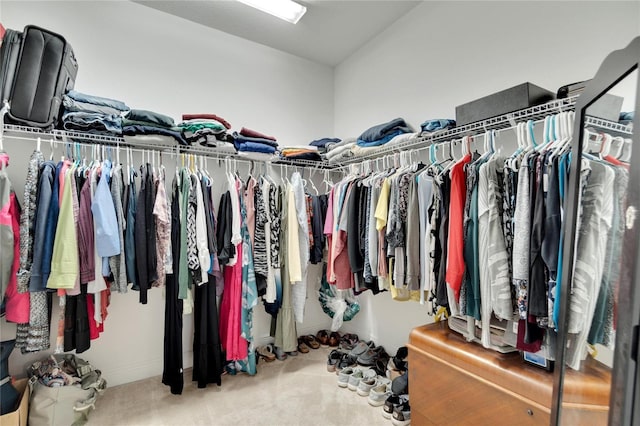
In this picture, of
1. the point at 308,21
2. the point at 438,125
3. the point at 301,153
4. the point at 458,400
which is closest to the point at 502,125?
the point at 438,125

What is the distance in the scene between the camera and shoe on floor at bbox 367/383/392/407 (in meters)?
2.02

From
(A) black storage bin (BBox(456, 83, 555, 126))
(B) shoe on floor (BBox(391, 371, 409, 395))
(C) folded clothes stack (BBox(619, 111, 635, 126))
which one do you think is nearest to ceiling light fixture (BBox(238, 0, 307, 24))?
(A) black storage bin (BBox(456, 83, 555, 126))

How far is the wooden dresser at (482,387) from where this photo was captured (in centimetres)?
93

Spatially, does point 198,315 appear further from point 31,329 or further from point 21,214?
point 21,214

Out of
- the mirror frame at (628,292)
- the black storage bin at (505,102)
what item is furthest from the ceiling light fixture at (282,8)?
the mirror frame at (628,292)

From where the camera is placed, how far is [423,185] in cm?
170

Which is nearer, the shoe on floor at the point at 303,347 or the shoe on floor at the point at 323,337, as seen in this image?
the shoe on floor at the point at 303,347

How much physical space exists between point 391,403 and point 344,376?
0.45m

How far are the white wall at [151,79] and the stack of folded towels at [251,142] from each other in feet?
1.46

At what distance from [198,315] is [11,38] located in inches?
78.8

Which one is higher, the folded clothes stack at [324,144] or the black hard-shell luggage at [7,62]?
the black hard-shell luggage at [7,62]

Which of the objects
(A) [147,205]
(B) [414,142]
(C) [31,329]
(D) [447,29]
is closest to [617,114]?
(B) [414,142]

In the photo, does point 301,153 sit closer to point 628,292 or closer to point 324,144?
point 324,144

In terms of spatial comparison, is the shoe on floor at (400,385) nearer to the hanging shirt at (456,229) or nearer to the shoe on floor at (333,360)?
the shoe on floor at (333,360)
